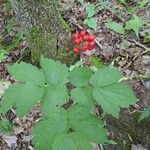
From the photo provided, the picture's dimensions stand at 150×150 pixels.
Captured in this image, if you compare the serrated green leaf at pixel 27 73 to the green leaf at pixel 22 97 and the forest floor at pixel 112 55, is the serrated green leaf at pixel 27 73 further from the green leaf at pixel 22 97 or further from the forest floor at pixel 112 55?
the forest floor at pixel 112 55

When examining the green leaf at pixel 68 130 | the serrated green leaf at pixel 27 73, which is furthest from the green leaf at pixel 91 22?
the green leaf at pixel 68 130

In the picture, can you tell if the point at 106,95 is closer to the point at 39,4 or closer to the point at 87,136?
the point at 87,136

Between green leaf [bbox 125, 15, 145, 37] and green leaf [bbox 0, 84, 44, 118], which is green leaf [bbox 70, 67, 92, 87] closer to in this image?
green leaf [bbox 0, 84, 44, 118]

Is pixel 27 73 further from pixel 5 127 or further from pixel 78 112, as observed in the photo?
pixel 5 127

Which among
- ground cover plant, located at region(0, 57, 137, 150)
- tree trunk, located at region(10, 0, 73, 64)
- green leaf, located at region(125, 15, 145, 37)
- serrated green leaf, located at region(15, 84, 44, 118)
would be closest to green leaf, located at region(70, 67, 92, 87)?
ground cover plant, located at region(0, 57, 137, 150)

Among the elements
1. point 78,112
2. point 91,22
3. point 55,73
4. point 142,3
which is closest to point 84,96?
point 78,112

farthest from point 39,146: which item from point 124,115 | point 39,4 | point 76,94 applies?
point 39,4
